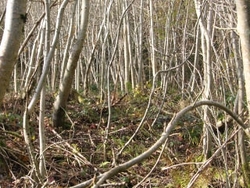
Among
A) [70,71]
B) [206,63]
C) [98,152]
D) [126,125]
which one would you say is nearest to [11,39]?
[206,63]

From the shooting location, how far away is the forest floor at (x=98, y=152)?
407 centimetres

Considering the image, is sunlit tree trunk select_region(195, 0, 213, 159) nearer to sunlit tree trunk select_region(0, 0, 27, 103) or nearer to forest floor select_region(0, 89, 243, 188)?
forest floor select_region(0, 89, 243, 188)

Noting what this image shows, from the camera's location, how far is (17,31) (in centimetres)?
252

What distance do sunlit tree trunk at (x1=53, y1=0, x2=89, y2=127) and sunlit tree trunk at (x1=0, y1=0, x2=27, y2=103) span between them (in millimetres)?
3356

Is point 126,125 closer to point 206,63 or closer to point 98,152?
point 98,152

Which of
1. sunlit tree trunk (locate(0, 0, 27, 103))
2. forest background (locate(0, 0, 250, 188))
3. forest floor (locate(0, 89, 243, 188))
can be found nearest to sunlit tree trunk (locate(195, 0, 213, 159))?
forest background (locate(0, 0, 250, 188))

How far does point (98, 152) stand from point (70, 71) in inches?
60.1

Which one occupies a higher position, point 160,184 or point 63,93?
point 63,93

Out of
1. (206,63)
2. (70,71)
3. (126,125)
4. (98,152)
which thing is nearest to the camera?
(206,63)

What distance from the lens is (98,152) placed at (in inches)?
201

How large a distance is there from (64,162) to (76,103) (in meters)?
3.18

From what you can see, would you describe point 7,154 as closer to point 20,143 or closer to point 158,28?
point 20,143

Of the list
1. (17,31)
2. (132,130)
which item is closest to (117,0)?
(132,130)

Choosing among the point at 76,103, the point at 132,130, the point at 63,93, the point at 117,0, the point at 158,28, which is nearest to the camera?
the point at 63,93
